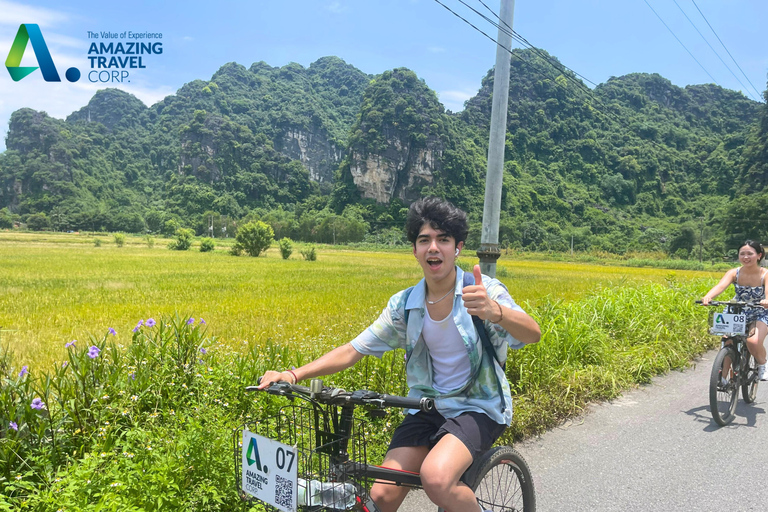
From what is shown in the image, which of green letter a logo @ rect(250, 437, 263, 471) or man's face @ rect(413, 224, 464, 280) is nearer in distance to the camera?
green letter a logo @ rect(250, 437, 263, 471)

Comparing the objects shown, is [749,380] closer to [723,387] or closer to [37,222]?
[723,387]

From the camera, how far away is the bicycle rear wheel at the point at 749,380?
4.68 m

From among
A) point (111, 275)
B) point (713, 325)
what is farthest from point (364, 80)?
→ point (713, 325)

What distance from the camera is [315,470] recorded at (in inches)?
66.3

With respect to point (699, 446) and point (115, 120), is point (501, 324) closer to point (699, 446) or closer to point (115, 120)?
point (699, 446)

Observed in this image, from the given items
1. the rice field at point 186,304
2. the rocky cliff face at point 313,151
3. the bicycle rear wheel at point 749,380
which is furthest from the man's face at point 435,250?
the rocky cliff face at point 313,151

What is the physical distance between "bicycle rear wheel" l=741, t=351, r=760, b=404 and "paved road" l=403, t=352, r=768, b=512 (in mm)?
94

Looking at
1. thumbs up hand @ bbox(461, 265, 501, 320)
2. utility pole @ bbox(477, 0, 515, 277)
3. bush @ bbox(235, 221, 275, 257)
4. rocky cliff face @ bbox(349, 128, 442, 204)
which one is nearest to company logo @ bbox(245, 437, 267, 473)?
thumbs up hand @ bbox(461, 265, 501, 320)

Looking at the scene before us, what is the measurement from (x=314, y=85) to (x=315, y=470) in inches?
7212

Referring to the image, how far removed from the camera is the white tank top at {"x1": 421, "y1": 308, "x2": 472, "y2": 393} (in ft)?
6.28

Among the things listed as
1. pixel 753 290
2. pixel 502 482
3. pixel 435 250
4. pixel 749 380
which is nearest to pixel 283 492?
pixel 435 250

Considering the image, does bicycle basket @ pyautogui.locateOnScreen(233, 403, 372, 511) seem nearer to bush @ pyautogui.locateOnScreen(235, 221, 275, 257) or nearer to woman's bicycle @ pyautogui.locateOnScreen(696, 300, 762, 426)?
woman's bicycle @ pyautogui.locateOnScreen(696, 300, 762, 426)

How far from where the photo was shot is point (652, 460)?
348 cm

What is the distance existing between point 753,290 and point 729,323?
2.57 feet
